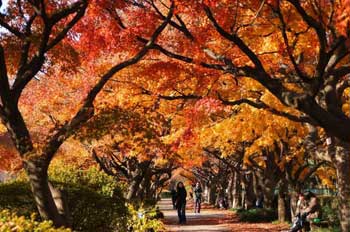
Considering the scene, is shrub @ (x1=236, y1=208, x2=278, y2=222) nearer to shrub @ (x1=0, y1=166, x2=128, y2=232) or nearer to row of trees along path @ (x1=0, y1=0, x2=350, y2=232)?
row of trees along path @ (x1=0, y1=0, x2=350, y2=232)

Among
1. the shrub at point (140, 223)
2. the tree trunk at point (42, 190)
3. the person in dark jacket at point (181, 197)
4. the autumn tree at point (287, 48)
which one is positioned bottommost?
the shrub at point (140, 223)

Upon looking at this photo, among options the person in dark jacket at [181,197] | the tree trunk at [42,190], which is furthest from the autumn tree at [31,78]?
the person in dark jacket at [181,197]

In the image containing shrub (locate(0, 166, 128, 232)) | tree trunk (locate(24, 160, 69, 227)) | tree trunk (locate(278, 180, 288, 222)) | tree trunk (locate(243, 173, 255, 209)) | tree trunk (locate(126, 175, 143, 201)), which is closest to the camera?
tree trunk (locate(24, 160, 69, 227))

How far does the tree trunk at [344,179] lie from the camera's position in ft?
40.9

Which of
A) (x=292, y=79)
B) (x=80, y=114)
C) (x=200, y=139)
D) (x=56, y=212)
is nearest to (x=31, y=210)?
(x=56, y=212)

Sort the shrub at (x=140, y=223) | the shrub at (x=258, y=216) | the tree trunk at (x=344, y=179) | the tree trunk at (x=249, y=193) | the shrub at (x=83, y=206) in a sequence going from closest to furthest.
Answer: the shrub at (x=83, y=206) → the shrub at (x=140, y=223) → the tree trunk at (x=344, y=179) → the shrub at (x=258, y=216) → the tree trunk at (x=249, y=193)

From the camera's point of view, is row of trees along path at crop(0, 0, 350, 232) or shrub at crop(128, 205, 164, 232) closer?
row of trees along path at crop(0, 0, 350, 232)

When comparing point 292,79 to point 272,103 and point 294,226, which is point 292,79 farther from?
point 294,226

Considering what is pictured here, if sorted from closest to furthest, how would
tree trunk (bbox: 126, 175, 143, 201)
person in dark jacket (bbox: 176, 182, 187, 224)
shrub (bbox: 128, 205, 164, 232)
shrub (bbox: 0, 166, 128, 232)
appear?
shrub (bbox: 0, 166, 128, 232) < shrub (bbox: 128, 205, 164, 232) < tree trunk (bbox: 126, 175, 143, 201) < person in dark jacket (bbox: 176, 182, 187, 224)

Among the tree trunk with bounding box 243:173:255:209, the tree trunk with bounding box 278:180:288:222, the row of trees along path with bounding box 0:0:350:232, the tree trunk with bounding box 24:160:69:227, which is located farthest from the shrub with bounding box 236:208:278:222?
the tree trunk with bounding box 24:160:69:227

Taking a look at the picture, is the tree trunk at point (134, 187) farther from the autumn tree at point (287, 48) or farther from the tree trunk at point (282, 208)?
the autumn tree at point (287, 48)

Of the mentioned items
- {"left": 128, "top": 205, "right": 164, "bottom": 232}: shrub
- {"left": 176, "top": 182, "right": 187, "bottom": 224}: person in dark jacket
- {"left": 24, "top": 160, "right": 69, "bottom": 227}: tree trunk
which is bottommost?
{"left": 128, "top": 205, "right": 164, "bottom": 232}: shrub

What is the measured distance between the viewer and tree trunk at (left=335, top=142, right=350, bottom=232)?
490 inches

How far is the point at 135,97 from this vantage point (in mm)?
14969
